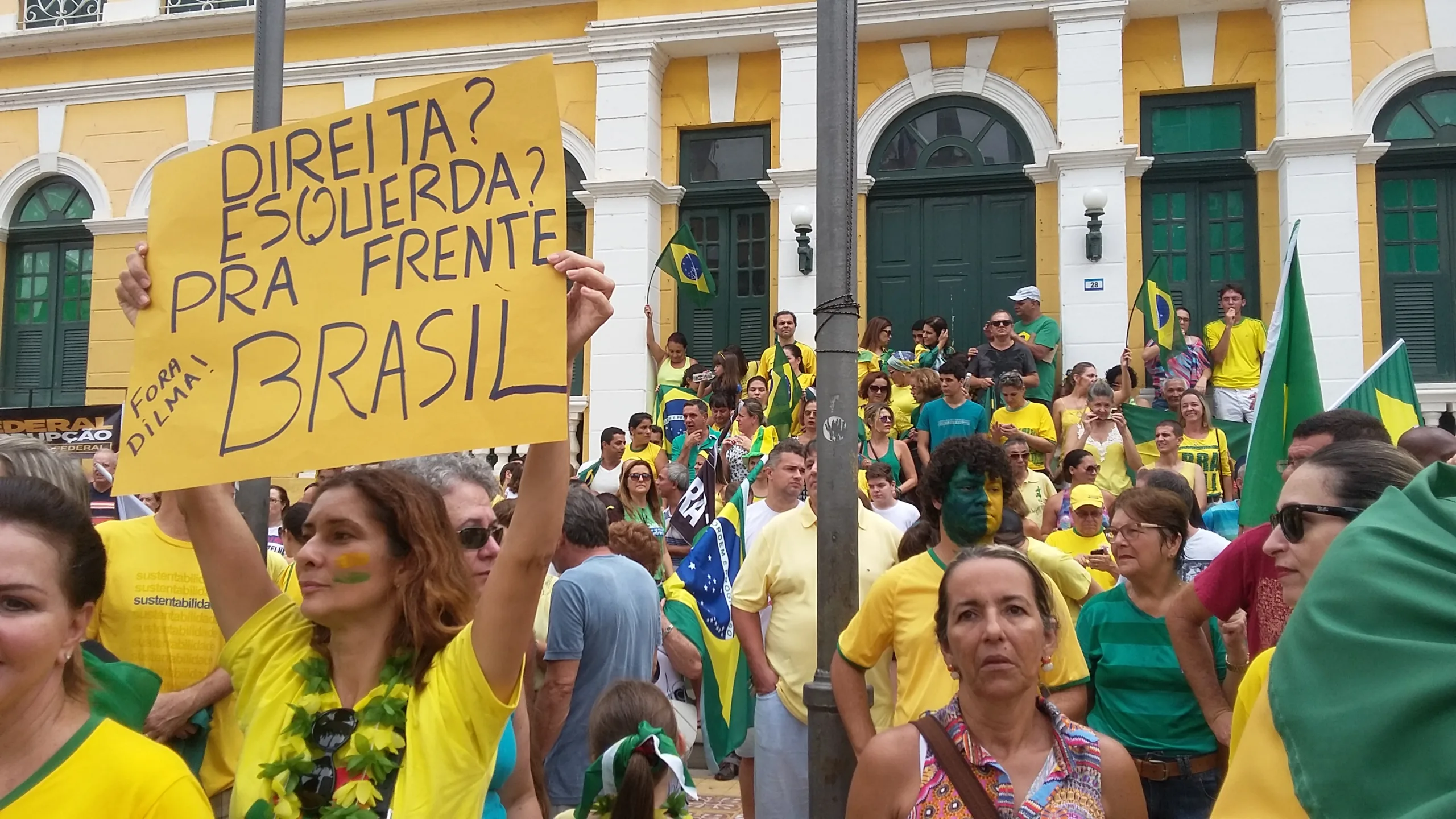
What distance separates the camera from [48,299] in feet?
58.2

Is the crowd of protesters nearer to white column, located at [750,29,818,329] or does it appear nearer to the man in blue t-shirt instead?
the man in blue t-shirt

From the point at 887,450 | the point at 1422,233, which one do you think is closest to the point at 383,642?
the point at 887,450

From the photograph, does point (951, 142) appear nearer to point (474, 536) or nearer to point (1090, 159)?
point (1090, 159)

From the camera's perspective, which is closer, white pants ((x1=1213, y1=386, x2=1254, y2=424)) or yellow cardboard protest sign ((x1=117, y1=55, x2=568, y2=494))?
yellow cardboard protest sign ((x1=117, y1=55, x2=568, y2=494))

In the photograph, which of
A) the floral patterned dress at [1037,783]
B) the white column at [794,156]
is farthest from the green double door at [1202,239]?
the floral patterned dress at [1037,783]

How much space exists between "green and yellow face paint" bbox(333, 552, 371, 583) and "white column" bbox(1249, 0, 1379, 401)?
12.8 metres

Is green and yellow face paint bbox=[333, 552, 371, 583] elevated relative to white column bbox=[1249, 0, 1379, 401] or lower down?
lower down

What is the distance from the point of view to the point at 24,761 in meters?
1.95

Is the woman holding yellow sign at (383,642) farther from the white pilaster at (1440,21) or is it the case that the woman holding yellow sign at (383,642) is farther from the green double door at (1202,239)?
the white pilaster at (1440,21)

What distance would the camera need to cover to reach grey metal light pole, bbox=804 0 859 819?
4.51 m

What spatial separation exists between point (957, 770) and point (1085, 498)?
4.03 m

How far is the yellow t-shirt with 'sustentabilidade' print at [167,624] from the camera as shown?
3.51m

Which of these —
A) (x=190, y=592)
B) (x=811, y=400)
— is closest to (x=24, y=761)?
(x=190, y=592)

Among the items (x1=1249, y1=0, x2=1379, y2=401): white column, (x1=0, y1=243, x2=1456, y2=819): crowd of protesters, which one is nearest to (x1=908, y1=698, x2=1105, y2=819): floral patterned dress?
(x1=0, y1=243, x2=1456, y2=819): crowd of protesters
